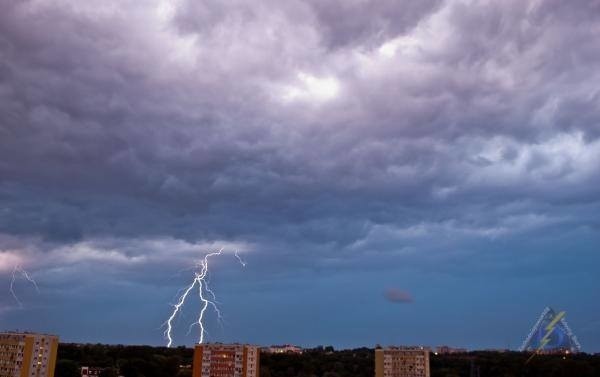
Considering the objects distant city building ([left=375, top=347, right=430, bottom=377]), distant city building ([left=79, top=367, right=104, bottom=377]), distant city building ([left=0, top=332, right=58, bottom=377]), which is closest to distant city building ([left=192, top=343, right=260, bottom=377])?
distant city building ([left=79, top=367, right=104, bottom=377])

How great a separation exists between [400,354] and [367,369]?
26464 millimetres

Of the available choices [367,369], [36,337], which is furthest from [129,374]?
[367,369]

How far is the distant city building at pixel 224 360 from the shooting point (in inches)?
3597

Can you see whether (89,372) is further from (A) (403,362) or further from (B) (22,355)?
(A) (403,362)

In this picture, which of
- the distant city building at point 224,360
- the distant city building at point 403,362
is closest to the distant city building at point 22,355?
the distant city building at point 224,360

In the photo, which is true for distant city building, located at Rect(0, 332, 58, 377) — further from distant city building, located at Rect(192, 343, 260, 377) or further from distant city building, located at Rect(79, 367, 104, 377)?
distant city building, located at Rect(192, 343, 260, 377)

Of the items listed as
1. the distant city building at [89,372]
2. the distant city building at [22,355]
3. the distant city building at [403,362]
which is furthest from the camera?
the distant city building at [89,372]

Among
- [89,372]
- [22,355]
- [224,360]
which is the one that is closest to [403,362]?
[224,360]

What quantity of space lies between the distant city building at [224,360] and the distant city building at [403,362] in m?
19.0

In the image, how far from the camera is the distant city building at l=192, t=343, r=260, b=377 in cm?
9138

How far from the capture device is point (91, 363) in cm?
11150

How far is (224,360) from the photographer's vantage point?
91812 mm

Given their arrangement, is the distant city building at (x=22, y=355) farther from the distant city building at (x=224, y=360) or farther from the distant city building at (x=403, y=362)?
the distant city building at (x=403, y=362)

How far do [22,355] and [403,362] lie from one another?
50951 millimetres
